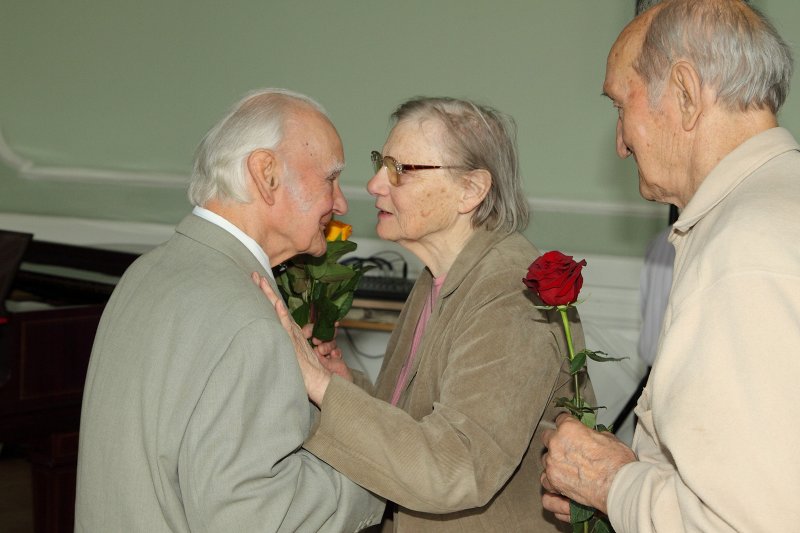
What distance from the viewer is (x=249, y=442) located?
5.59 ft

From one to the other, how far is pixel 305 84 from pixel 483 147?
10.1 ft

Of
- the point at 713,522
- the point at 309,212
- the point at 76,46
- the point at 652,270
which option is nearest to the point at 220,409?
the point at 309,212

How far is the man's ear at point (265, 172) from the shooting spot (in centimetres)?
195

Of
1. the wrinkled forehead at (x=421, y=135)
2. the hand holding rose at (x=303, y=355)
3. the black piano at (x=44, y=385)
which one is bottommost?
the black piano at (x=44, y=385)

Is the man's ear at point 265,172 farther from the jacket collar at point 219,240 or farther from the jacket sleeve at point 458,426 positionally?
the jacket sleeve at point 458,426

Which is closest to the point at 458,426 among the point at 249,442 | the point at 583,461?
the point at 583,461

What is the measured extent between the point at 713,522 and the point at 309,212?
3.34 feet

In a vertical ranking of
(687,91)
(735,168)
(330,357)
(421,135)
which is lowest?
(330,357)

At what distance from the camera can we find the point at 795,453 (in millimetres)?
1360

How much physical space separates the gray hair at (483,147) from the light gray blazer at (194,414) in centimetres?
74

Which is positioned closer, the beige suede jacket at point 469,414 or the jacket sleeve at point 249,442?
the jacket sleeve at point 249,442

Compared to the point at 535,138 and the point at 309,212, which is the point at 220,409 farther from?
the point at 535,138

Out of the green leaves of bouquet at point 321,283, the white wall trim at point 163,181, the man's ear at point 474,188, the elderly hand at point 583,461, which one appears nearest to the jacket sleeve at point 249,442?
the elderly hand at point 583,461

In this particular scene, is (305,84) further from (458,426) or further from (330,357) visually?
(458,426)
